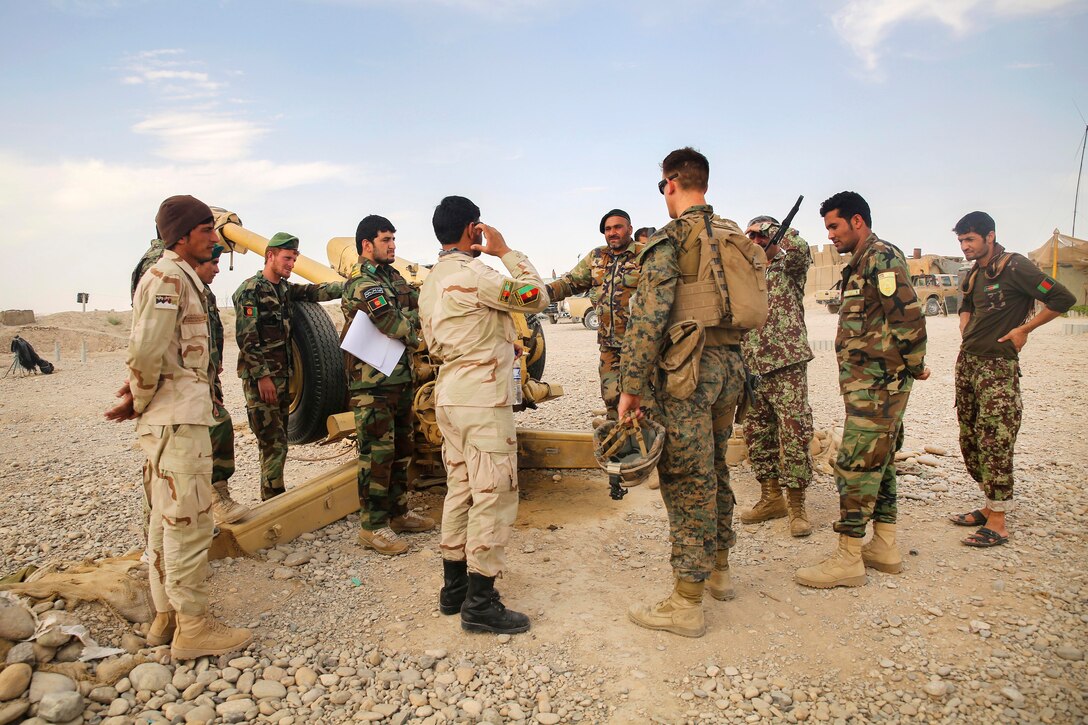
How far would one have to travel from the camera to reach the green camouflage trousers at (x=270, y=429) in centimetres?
436

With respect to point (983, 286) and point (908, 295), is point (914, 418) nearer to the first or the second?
point (983, 286)

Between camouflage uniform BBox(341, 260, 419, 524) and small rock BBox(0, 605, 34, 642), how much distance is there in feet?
5.42

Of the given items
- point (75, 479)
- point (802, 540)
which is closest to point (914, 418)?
point (802, 540)

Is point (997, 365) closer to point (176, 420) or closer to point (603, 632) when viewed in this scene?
point (603, 632)

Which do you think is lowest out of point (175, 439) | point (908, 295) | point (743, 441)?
point (743, 441)

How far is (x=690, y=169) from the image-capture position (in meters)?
3.00

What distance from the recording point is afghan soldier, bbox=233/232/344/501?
14.2 feet

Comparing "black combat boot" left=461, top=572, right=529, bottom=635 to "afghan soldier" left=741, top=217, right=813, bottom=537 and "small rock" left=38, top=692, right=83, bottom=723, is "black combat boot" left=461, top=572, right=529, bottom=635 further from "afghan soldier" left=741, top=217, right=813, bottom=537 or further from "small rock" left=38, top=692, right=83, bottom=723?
"afghan soldier" left=741, top=217, right=813, bottom=537

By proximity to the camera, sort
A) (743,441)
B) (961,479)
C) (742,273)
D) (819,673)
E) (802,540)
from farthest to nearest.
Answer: (743,441), (961,479), (802,540), (742,273), (819,673)

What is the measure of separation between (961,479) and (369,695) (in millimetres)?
4224

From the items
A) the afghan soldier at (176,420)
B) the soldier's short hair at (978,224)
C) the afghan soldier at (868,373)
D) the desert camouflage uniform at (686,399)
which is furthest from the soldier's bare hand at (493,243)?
the soldier's short hair at (978,224)

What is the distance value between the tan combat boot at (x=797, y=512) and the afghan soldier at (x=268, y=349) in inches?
123

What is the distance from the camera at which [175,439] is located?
2.67m

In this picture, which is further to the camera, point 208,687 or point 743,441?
point 743,441
